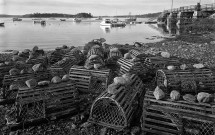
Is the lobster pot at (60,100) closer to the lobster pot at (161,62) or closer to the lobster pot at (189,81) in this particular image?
the lobster pot at (189,81)

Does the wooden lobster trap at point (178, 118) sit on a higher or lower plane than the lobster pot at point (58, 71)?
lower

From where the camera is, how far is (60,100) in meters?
6.14

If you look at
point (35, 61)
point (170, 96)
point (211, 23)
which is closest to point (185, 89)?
point (170, 96)

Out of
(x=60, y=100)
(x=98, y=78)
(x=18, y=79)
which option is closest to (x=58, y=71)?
(x=18, y=79)

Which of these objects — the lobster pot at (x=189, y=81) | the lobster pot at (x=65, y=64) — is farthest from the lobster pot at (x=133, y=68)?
the lobster pot at (x=65, y=64)

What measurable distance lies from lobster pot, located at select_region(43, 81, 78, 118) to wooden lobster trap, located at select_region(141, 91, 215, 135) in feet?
7.84

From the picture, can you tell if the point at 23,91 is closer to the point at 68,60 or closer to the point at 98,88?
the point at 98,88

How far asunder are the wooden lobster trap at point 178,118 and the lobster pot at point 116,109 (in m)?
0.50

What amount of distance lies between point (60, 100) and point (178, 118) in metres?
3.49

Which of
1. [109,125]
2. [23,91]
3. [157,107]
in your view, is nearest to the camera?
[157,107]

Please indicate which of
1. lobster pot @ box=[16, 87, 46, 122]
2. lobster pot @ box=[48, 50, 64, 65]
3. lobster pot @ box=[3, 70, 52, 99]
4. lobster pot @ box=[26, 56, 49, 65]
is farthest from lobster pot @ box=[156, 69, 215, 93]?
lobster pot @ box=[48, 50, 64, 65]

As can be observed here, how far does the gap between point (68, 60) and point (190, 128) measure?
6872 mm

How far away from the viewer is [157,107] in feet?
16.2

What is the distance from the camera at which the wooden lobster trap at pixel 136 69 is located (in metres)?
8.72
